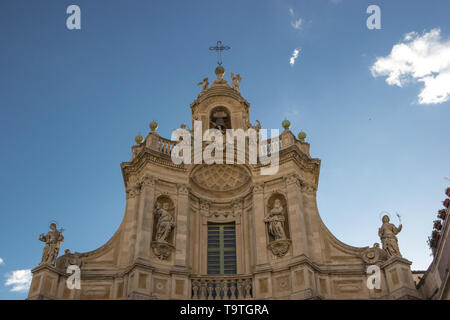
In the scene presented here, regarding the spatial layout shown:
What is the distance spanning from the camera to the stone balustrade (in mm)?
17172

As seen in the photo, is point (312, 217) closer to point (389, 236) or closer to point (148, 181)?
point (389, 236)

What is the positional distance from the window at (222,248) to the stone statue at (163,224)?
208cm

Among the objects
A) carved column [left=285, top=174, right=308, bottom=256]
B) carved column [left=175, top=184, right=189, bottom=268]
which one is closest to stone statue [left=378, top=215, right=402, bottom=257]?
carved column [left=285, top=174, right=308, bottom=256]

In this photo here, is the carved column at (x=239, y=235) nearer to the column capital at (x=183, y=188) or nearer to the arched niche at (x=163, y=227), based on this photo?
the column capital at (x=183, y=188)

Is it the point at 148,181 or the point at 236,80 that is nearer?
the point at 148,181

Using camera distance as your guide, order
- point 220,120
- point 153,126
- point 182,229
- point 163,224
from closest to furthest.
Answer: point 163,224, point 182,229, point 153,126, point 220,120

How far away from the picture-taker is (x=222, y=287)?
17.5m

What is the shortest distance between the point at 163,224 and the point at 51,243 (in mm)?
4001

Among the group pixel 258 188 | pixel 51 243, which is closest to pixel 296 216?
pixel 258 188

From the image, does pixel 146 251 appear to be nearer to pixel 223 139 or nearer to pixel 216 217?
pixel 216 217

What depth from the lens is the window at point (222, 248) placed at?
18969mm

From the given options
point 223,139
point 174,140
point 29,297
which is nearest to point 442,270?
point 223,139

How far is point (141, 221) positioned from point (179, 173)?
9.61ft

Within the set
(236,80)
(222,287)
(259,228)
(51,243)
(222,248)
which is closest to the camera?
(51,243)
